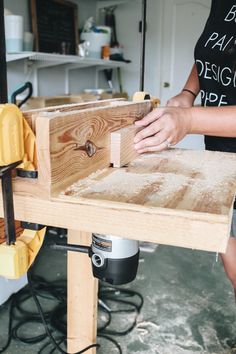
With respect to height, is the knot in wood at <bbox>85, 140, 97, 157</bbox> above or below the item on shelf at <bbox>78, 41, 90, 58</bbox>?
below

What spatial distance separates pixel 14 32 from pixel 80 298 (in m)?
1.82

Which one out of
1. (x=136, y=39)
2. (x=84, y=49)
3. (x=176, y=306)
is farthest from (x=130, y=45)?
(x=176, y=306)

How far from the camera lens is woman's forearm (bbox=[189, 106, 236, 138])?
764 millimetres

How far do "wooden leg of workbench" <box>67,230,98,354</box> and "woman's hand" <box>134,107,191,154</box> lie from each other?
317 mm

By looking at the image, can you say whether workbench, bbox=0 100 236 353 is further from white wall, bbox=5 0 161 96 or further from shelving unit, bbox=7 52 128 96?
white wall, bbox=5 0 161 96

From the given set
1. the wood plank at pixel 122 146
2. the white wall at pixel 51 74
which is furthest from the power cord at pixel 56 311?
the white wall at pixel 51 74

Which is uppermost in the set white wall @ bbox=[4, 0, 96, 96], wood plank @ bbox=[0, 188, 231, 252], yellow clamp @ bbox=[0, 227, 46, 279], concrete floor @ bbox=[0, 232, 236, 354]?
white wall @ bbox=[4, 0, 96, 96]

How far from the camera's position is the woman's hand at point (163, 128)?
760mm

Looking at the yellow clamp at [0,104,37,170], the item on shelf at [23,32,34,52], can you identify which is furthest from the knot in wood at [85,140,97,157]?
the item on shelf at [23,32,34,52]

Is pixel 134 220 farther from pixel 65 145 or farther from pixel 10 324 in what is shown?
pixel 10 324

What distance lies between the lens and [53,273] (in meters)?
1.99

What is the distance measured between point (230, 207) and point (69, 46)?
9.24ft

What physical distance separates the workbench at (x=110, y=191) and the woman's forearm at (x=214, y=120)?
0.08 m

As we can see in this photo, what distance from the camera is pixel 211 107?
78 cm
